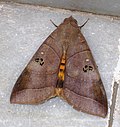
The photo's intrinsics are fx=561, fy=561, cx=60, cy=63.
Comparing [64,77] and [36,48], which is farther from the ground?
[36,48]

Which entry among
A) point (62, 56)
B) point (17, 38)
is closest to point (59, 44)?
point (62, 56)

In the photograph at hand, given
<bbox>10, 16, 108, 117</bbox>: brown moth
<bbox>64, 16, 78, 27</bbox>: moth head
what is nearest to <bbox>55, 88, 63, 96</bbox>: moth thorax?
<bbox>10, 16, 108, 117</bbox>: brown moth

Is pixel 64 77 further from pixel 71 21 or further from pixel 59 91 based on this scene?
pixel 71 21

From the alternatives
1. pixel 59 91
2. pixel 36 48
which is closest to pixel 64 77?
pixel 59 91

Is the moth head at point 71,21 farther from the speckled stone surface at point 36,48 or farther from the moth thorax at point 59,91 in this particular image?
the moth thorax at point 59,91

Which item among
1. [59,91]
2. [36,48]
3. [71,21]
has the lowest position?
[59,91]

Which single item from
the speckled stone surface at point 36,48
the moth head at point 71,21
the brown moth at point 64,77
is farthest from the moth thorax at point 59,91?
the moth head at point 71,21

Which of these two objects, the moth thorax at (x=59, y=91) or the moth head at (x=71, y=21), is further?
the moth head at (x=71, y=21)
